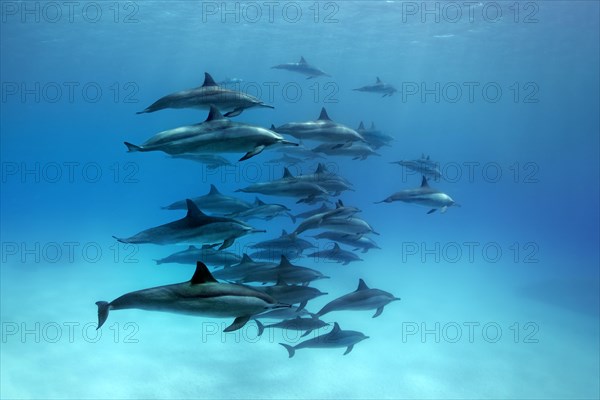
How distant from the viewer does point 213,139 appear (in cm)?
492

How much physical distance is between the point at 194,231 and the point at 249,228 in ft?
1.97

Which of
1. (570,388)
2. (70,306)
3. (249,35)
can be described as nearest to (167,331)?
(70,306)

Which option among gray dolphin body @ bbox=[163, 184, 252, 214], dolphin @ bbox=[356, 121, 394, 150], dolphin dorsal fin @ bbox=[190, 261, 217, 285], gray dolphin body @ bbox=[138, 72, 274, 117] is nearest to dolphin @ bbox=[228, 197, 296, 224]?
gray dolphin body @ bbox=[163, 184, 252, 214]

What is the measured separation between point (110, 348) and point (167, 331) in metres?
1.50

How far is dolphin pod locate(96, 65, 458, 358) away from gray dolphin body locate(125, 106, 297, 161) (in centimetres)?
1

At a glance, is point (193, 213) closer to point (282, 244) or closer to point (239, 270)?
point (239, 270)

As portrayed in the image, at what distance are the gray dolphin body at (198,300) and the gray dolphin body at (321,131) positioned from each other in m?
3.49

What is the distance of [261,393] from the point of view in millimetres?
7867

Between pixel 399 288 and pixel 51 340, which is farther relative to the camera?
pixel 399 288

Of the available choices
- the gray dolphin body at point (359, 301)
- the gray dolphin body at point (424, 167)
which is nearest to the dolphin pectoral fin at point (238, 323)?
the gray dolphin body at point (359, 301)

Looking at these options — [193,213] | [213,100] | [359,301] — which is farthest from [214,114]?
[359,301]

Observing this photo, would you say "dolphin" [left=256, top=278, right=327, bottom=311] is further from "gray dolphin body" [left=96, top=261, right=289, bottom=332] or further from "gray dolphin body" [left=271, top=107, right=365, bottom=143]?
"gray dolphin body" [left=271, top=107, right=365, bottom=143]

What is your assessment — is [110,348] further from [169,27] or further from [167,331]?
[169,27]

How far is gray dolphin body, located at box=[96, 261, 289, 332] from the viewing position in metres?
3.74
